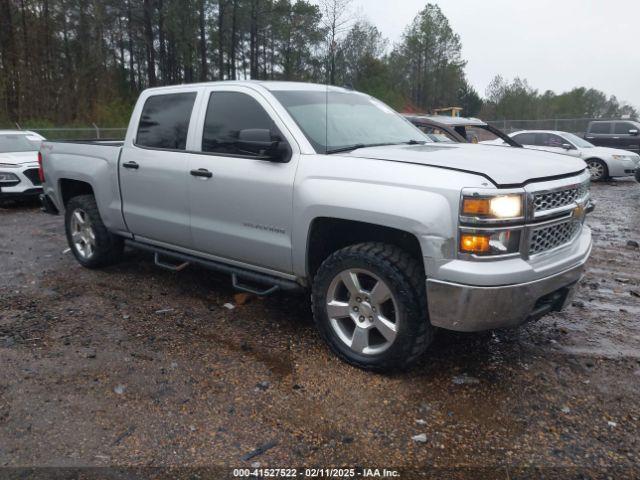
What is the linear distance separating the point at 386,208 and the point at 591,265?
14.0ft

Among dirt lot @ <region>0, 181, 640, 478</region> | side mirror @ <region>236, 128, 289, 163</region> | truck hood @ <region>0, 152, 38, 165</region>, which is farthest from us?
truck hood @ <region>0, 152, 38, 165</region>

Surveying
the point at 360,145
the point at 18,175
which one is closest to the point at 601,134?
the point at 18,175

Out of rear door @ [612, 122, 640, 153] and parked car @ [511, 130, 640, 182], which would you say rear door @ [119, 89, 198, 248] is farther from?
rear door @ [612, 122, 640, 153]

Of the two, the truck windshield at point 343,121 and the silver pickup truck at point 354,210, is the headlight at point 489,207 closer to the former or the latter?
the silver pickup truck at point 354,210

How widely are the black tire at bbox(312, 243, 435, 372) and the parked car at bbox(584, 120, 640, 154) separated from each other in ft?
61.0

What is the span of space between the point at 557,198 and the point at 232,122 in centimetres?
246

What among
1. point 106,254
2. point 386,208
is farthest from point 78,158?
point 386,208

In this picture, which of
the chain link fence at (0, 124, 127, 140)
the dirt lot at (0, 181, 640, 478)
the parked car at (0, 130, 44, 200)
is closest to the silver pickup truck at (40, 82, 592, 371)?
the dirt lot at (0, 181, 640, 478)

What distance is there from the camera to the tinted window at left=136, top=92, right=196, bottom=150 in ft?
15.4

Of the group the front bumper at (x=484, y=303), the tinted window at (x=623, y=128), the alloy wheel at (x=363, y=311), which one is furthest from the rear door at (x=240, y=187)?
the tinted window at (x=623, y=128)

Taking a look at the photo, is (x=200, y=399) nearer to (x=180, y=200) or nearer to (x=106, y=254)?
(x=180, y=200)

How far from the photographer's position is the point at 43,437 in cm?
290

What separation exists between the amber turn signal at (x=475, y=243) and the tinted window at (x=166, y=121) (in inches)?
104

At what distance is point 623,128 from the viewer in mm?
18875
